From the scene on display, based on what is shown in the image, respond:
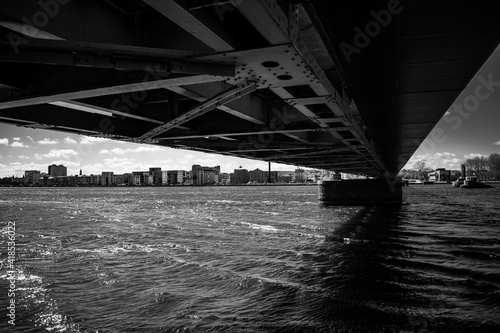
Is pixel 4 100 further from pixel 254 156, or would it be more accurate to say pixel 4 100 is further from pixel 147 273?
pixel 254 156

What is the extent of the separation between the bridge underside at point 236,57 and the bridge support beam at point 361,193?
35.6 metres

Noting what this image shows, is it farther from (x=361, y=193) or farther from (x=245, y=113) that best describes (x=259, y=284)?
(x=361, y=193)

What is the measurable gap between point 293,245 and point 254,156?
660cm

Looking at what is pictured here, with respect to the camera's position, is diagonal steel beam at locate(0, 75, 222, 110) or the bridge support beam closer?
diagonal steel beam at locate(0, 75, 222, 110)

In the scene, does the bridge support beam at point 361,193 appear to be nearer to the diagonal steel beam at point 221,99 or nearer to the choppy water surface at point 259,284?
the choppy water surface at point 259,284

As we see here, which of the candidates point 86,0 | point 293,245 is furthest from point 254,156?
point 86,0

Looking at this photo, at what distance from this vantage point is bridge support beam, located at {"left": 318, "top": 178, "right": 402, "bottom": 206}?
47031 millimetres
